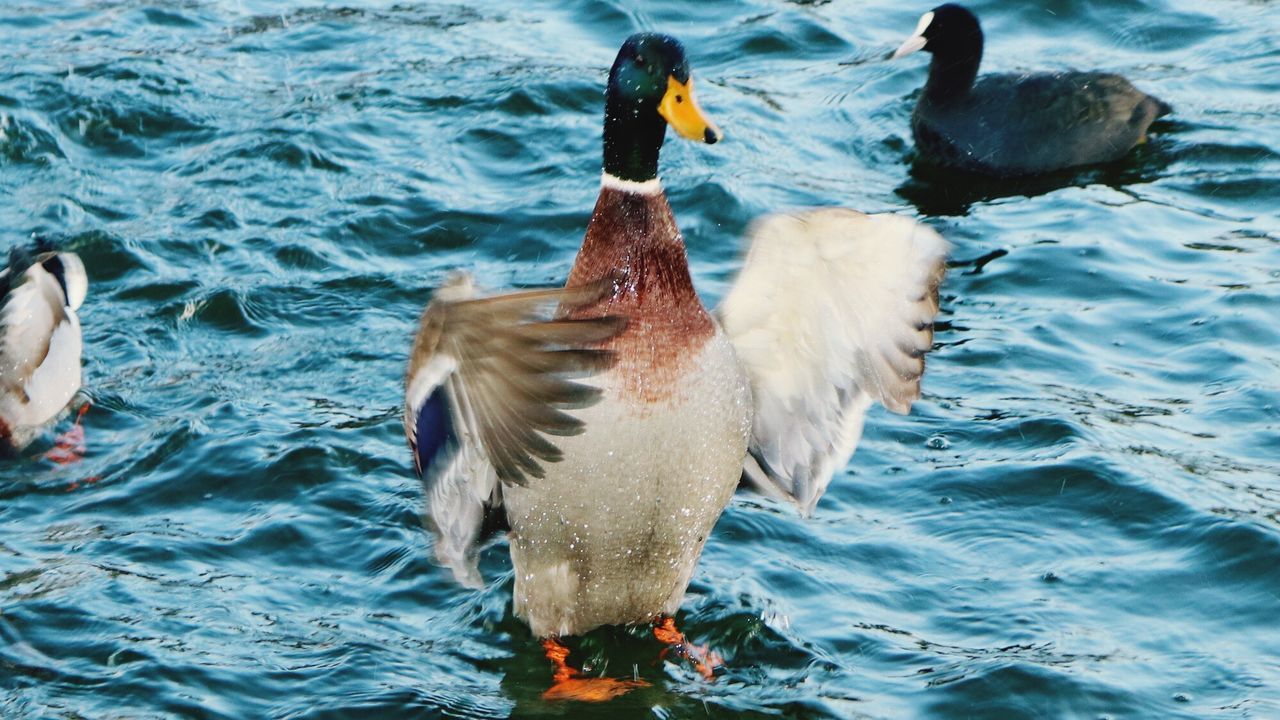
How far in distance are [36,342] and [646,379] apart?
11.1ft

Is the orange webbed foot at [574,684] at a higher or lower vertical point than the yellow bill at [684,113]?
lower

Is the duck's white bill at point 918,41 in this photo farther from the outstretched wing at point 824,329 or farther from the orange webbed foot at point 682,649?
the orange webbed foot at point 682,649

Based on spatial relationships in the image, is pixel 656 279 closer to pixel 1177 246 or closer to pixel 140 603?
pixel 140 603

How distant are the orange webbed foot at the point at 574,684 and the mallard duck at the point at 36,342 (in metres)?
2.64

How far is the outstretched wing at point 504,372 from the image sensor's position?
3.85 m

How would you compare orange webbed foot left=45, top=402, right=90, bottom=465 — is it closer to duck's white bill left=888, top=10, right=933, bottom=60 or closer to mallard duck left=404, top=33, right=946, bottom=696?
mallard duck left=404, top=33, right=946, bottom=696

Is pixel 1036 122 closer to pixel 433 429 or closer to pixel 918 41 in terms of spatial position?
pixel 918 41

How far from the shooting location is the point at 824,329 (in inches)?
194

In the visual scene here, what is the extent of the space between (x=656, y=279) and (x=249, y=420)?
2.50 meters

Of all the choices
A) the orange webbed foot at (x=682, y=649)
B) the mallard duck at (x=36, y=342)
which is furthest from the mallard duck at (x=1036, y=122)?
the mallard duck at (x=36, y=342)

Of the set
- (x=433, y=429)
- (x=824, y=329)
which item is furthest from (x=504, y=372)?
(x=824, y=329)

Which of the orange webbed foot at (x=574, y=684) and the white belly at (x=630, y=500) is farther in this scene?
the orange webbed foot at (x=574, y=684)

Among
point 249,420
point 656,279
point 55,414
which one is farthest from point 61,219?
point 656,279

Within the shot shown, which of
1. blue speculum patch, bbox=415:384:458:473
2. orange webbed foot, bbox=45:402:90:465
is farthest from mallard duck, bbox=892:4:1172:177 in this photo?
blue speculum patch, bbox=415:384:458:473
